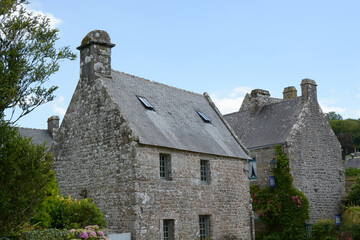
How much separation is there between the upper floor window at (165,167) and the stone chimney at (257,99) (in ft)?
39.9

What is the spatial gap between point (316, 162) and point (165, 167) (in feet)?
36.8

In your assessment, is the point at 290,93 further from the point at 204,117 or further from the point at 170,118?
the point at 170,118

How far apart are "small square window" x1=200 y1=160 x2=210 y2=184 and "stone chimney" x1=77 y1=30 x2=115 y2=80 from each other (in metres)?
5.35

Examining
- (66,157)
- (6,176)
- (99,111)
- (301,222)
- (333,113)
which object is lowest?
(301,222)

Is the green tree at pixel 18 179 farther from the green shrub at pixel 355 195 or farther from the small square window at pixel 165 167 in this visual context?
the green shrub at pixel 355 195

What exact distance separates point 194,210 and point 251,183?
7.76 metres

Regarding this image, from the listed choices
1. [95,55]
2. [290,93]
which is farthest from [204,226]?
[290,93]

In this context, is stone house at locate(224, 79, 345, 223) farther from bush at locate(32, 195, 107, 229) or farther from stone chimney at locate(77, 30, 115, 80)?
bush at locate(32, 195, 107, 229)

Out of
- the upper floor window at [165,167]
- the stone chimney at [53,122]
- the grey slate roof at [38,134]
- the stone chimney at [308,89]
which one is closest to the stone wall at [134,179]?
the upper floor window at [165,167]

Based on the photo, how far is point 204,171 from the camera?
19.2 meters

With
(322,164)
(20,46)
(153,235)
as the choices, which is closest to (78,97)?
(153,235)

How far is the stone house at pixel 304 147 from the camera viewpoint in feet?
79.7

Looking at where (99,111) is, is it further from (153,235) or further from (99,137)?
(153,235)

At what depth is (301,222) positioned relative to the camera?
75.2 feet
